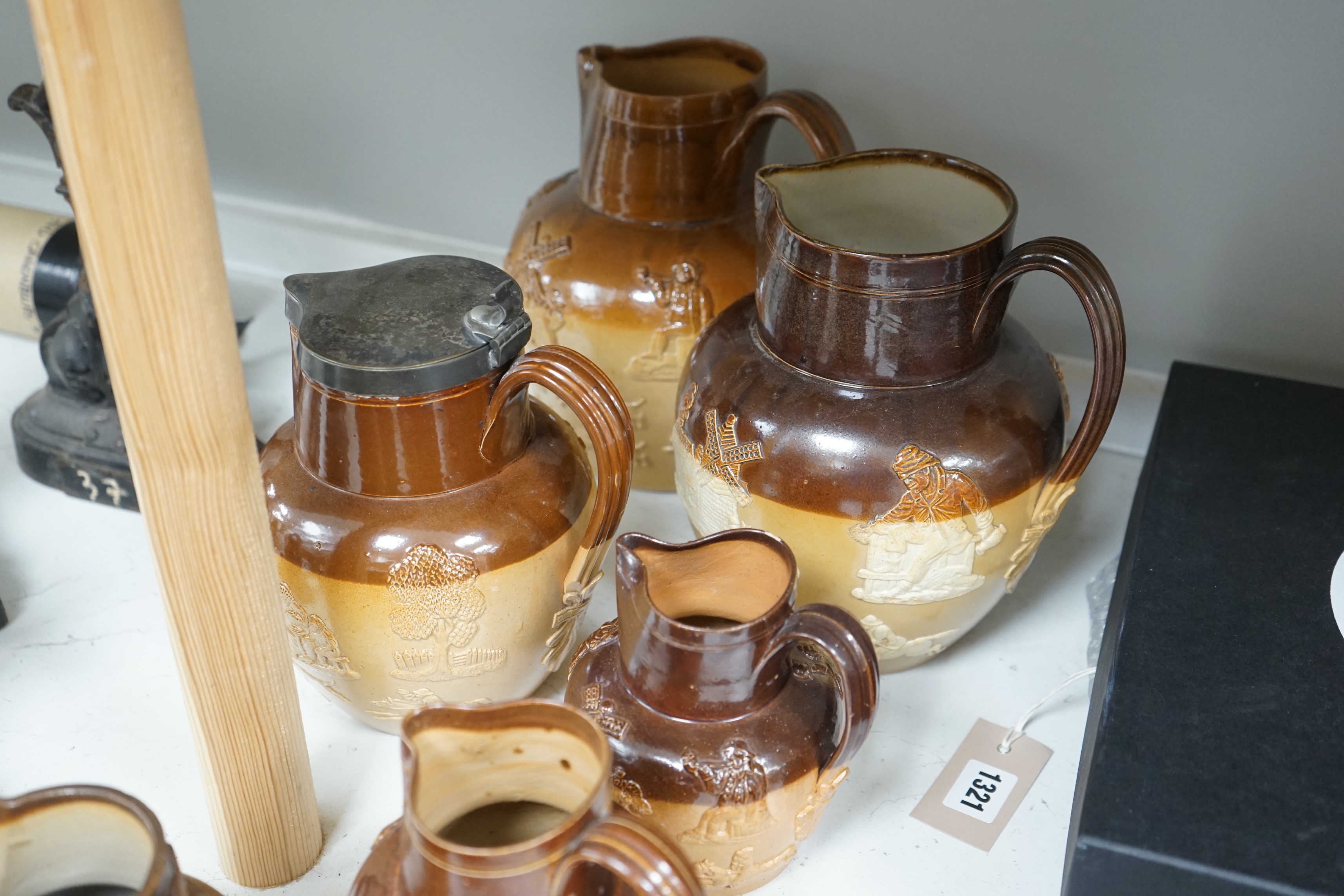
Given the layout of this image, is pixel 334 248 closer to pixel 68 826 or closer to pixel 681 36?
pixel 681 36

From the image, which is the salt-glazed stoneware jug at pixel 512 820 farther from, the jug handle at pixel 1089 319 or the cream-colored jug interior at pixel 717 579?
the jug handle at pixel 1089 319

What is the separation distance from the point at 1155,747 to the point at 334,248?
44.2 inches

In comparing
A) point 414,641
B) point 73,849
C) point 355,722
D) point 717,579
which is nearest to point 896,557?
point 717,579

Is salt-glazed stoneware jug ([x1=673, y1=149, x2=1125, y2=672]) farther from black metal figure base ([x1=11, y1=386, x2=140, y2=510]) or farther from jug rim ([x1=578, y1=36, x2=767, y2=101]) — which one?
black metal figure base ([x1=11, y1=386, x2=140, y2=510])

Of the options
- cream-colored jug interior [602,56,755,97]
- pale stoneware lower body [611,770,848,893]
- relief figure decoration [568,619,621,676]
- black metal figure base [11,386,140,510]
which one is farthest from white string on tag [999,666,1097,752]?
black metal figure base [11,386,140,510]

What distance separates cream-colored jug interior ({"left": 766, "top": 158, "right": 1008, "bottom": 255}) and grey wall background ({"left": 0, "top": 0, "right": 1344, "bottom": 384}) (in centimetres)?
26

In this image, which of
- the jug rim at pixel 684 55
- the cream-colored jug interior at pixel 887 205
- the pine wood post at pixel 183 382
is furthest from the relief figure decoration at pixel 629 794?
the jug rim at pixel 684 55

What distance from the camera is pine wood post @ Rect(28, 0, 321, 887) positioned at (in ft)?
1.85

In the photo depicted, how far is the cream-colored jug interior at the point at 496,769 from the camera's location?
0.67 m

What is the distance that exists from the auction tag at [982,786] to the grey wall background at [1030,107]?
489 mm

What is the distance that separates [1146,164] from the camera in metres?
1.16

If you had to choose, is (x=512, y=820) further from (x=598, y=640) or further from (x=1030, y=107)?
(x=1030, y=107)

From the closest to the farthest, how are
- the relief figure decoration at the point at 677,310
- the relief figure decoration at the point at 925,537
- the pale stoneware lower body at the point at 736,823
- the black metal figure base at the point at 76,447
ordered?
the pale stoneware lower body at the point at 736,823 < the relief figure decoration at the point at 925,537 < the relief figure decoration at the point at 677,310 < the black metal figure base at the point at 76,447

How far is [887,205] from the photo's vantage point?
979 mm
